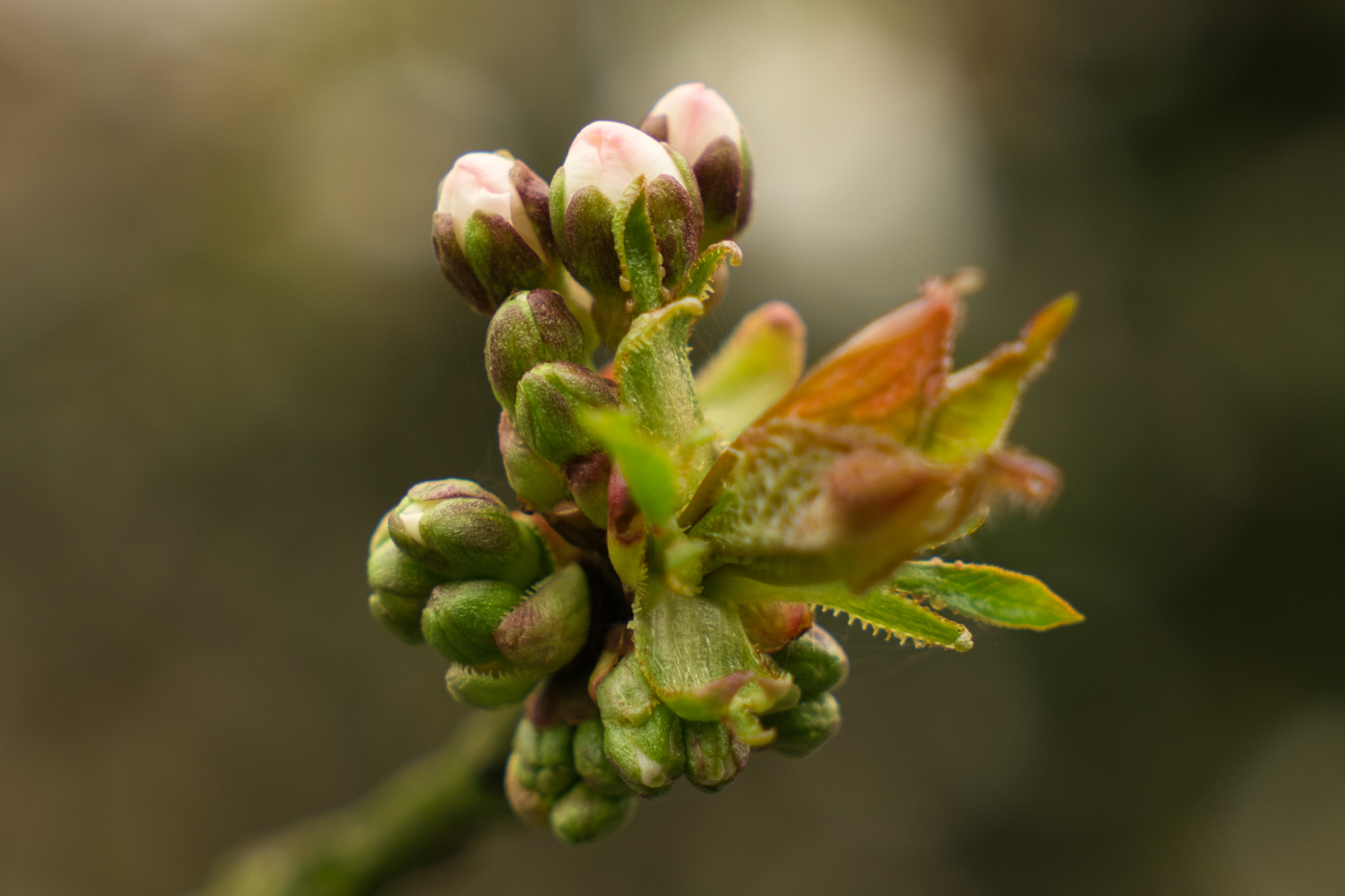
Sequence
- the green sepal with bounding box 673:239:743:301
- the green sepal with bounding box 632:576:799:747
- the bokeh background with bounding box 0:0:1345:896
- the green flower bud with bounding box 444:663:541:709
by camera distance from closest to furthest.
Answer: the green sepal with bounding box 632:576:799:747
the green sepal with bounding box 673:239:743:301
the green flower bud with bounding box 444:663:541:709
the bokeh background with bounding box 0:0:1345:896

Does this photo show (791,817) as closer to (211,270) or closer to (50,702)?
(50,702)

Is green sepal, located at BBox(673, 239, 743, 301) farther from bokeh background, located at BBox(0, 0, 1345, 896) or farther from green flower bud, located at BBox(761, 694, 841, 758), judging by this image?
bokeh background, located at BBox(0, 0, 1345, 896)

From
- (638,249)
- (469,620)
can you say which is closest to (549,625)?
(469,620)

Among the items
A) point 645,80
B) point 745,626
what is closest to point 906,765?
point 645,80

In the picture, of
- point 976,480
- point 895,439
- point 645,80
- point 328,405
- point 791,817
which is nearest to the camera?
point 976,480

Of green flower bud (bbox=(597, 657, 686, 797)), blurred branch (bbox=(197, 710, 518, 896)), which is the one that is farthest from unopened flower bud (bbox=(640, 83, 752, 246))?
blurred branch (bbox=(197, 710, 518, 896))

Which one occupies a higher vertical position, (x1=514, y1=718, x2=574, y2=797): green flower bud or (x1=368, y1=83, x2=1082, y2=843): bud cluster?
(x1=368, y1=83, x2=1082, y2=843): bud cluster
